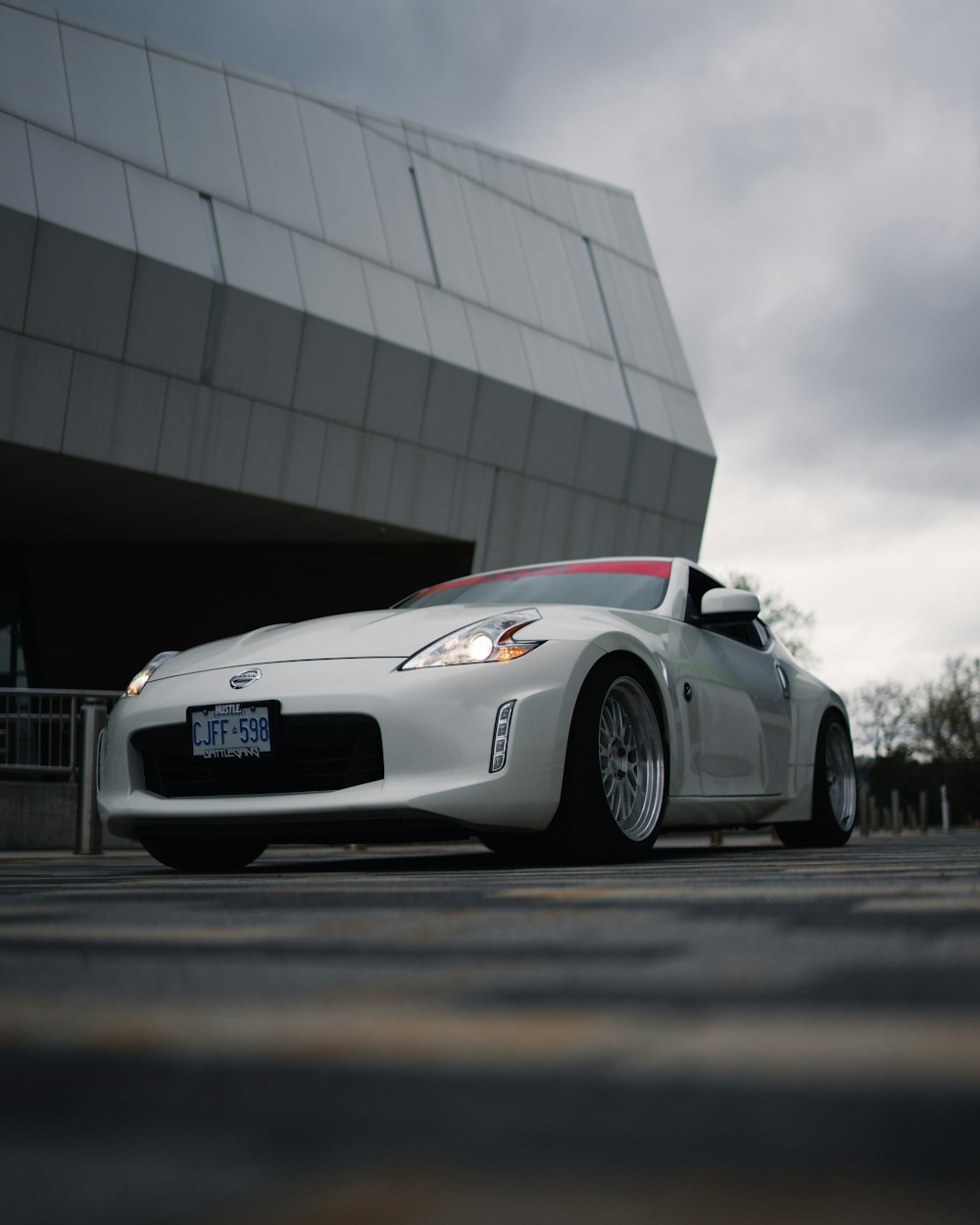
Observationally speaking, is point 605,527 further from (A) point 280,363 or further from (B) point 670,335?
(A) point 280,363

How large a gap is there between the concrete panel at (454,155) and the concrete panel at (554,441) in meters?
4.08

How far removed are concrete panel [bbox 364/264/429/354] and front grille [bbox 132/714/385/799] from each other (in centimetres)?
1427

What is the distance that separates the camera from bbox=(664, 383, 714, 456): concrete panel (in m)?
23.9

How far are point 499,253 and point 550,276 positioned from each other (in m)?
1.24

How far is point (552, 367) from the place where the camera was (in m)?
21.4

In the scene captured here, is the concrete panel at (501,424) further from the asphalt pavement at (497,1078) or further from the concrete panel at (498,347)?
the asphalt pavement at (497,1078)

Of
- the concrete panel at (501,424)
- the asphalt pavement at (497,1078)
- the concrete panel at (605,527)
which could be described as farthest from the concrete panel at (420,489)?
the asphalt pavement at (497,1078)

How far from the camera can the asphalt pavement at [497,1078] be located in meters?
0.64

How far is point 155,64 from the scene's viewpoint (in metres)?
17.2

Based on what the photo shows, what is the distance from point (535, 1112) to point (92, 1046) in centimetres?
40

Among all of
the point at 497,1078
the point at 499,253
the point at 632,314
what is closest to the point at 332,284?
the point at 499,253

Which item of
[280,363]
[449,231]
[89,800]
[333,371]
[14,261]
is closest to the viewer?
[89,800]

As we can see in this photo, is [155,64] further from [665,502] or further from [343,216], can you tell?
[665,502]

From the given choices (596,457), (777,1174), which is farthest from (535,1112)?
(596,457)
